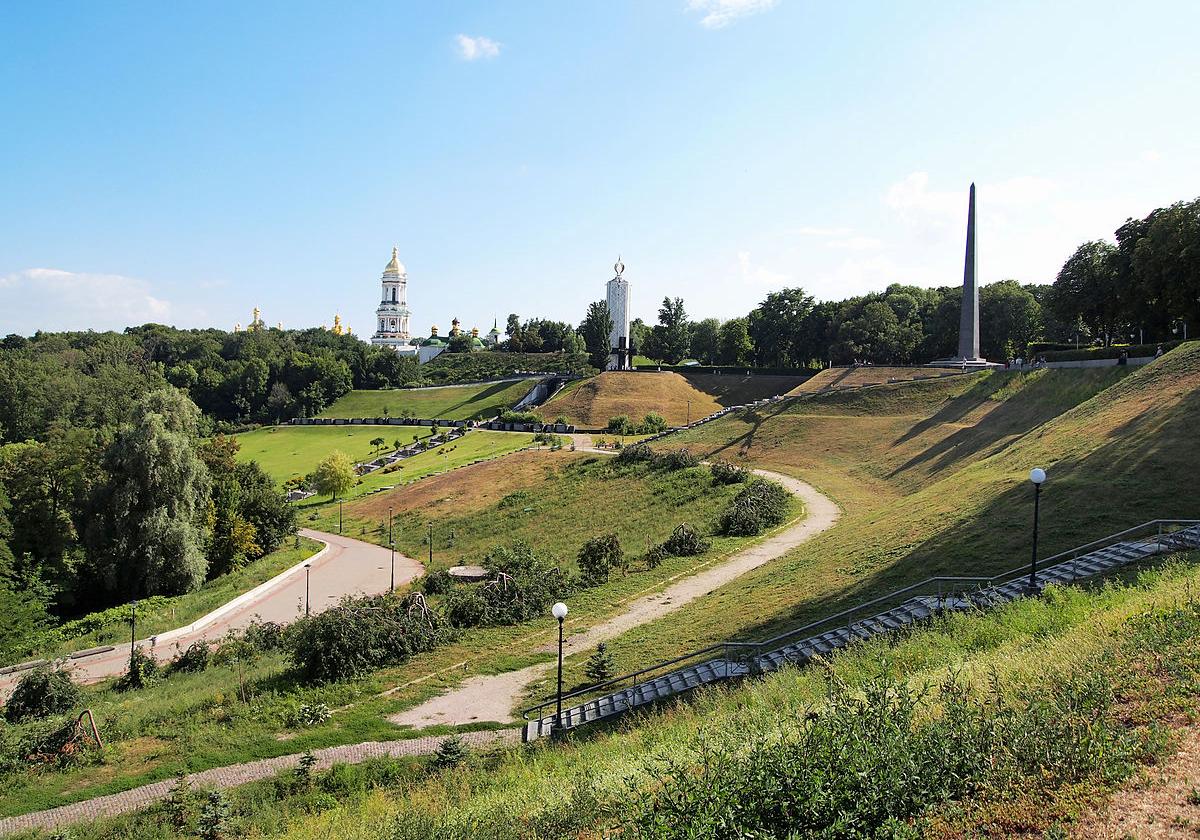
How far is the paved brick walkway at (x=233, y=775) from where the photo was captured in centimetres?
1177

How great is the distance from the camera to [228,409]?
96.4 m

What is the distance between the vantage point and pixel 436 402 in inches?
3487

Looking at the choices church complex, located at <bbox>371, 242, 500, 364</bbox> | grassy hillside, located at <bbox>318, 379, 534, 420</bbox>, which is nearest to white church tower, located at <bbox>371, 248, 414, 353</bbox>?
church complex, located at <bbox>371, 242, 500, 364</bbox>

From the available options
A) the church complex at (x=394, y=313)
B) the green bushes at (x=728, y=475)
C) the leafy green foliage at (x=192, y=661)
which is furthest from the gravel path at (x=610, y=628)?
the church complex at (x=394, y=313)

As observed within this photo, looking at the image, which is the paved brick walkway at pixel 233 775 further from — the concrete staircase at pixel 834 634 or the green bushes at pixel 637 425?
the green bushes at pixel 637 425

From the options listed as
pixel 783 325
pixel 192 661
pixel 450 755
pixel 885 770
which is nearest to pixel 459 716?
pixel 450 755

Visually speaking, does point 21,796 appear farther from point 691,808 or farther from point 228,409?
point 228,409

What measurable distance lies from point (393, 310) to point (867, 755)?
14968cm

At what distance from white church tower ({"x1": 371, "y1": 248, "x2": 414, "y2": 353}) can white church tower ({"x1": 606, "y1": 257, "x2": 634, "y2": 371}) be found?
2700 inches

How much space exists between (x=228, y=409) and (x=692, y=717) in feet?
327

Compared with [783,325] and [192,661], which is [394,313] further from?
[192,661]

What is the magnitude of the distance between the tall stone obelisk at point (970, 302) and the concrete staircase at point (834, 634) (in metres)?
34.8

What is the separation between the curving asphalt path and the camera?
872 inches

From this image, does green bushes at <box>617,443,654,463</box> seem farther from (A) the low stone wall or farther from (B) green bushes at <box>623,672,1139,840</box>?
(B) green bushes at <box>623,672,1139,840</box>
